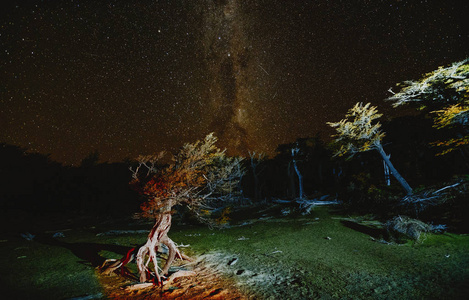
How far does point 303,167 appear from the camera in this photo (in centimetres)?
3975

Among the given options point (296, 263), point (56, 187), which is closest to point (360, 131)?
point (296, 263)

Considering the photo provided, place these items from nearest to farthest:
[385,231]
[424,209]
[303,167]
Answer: [385,231] → [424,209] → [303,167]

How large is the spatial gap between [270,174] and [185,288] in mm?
38373

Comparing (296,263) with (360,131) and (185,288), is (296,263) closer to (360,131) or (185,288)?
(185,288)

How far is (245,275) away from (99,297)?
449 centimetres

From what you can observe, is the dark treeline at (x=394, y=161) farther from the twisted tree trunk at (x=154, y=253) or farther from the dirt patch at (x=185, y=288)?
the twisted tree trunk at (x=154, y=253)

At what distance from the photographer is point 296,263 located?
8.92 metres

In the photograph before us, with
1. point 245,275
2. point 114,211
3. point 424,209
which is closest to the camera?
point 245,275

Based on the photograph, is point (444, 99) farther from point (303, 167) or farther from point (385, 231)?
point (303, 167)

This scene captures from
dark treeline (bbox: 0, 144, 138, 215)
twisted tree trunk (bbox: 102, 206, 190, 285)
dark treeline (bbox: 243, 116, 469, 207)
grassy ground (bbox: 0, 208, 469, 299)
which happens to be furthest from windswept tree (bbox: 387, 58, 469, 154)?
dark treeline (bbox: 0, 144, 138, 215)

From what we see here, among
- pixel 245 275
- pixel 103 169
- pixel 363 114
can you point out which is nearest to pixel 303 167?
pixel 363 114

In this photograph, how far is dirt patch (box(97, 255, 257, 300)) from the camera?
6.49m

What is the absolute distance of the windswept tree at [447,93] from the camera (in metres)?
11.7

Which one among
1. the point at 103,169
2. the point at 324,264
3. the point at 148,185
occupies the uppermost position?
the point at 103,169
